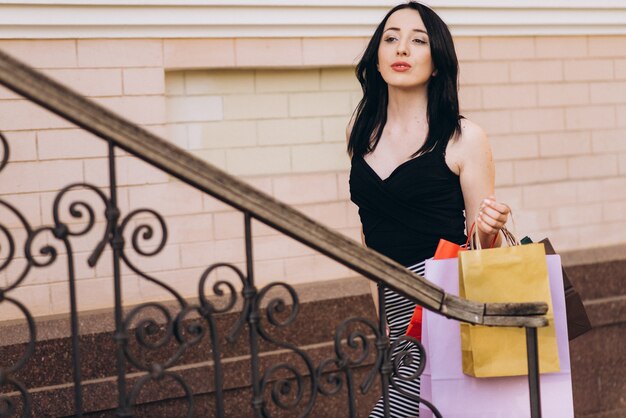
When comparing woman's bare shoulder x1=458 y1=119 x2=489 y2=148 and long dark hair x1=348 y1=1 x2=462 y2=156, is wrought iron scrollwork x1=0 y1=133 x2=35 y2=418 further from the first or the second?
woman's bare shoulder x1=458 y1=119 x2=489 y2=148

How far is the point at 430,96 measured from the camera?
403 centimetres

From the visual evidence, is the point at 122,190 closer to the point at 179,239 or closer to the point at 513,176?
the point at 179,239

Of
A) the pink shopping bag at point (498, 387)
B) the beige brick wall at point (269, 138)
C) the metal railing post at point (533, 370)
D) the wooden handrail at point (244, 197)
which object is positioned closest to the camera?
the wooden handrail at point (244, 197)

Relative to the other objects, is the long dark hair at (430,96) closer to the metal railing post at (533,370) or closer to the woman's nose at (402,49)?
the woman's nose at (402,49)

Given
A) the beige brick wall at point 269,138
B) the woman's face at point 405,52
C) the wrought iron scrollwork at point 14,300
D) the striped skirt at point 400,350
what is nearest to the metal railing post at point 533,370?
the striped skirt at point 400,350

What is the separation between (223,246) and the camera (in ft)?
19.7

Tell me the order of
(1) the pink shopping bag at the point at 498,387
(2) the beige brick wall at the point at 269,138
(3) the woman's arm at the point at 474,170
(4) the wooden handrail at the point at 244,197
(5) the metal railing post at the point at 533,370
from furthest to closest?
(2) the beige brick wall at the point at 269,138
(3) the woman's arm at the point at 474,170
(1) the pink shopping bag at the point at 498,387
(5) the metal railing post at the point at 533,370
(4) the wooden handrail at the point at 244,197

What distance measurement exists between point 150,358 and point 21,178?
1078mm

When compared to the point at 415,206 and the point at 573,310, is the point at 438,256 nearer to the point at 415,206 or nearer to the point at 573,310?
the point at 415,206

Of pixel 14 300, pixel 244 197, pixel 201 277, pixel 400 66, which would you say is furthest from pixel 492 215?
pixel 14 300

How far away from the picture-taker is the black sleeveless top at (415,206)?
3.81 m
